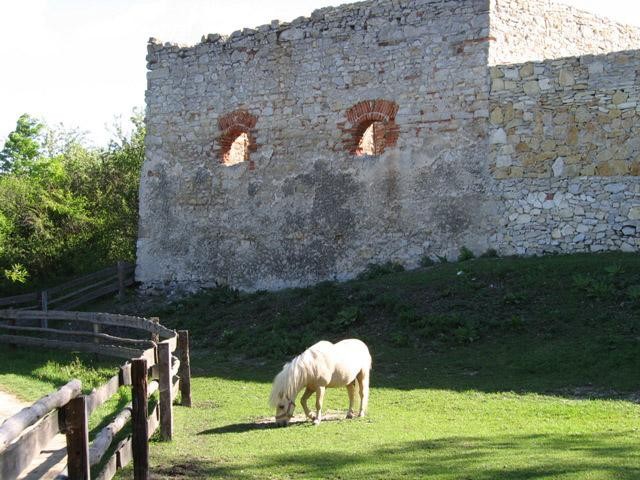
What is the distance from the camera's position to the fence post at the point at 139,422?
6594 mm

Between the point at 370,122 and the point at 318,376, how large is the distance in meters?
9.42

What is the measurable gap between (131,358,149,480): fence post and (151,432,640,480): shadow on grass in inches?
10.0

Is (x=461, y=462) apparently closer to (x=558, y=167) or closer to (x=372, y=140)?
(x=558, y=167)

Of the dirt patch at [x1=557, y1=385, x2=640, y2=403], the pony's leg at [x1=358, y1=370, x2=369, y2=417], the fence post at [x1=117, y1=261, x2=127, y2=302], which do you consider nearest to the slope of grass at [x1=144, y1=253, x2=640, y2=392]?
the dirt patch at [x1=557, y1=385, x2=640, y2=403]

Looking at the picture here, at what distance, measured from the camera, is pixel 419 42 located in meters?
16.4

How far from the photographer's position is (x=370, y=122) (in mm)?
17125

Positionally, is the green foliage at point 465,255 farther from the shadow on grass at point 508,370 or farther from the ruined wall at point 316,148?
the shadow on grass at point 508,370

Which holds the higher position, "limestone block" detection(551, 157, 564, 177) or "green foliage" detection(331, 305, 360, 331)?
"limestone block" detection(551, 157, 564, 177)

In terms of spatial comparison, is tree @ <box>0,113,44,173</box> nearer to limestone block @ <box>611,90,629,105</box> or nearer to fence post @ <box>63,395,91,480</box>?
limestone block @ <box>611,90,629,105</box>

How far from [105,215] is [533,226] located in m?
12.0

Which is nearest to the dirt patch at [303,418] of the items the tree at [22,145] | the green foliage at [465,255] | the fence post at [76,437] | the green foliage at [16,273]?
the fence post at [76,437]

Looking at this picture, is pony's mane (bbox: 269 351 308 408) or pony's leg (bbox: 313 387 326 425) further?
pony's leg (bbox: 313 387 326 425)

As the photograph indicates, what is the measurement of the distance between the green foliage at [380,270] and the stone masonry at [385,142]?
21 centimetres

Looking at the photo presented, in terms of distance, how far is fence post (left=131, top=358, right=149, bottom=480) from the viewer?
21.6 feet
